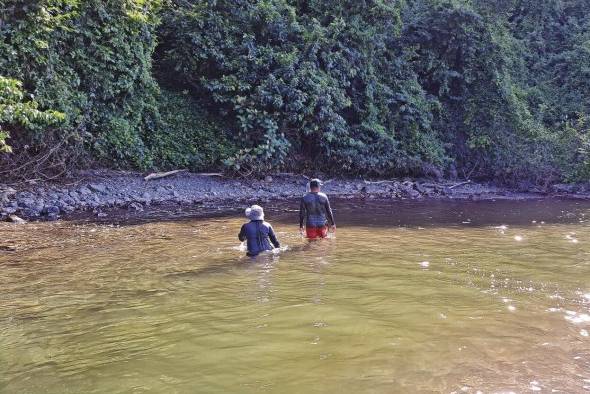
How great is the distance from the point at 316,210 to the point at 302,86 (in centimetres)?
908

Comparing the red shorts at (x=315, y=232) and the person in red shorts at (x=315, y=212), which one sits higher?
the person in red shorts at (x=315, y=212)

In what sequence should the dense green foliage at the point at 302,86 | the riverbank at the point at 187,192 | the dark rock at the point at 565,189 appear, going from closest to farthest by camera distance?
the riverbank at the point at 187,192, the dense green foliage at the point at 302,86, the dark rock at the point at 565,189

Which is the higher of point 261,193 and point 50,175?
point 50,175

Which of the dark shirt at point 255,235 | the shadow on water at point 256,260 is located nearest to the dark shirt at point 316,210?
the shadow on water at point 256,260

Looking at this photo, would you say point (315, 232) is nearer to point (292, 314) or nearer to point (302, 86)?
point (292, 314)

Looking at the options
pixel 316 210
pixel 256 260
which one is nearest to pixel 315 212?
pixel 316 210

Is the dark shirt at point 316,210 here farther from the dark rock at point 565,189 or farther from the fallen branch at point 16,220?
the dark rock at point 565,189

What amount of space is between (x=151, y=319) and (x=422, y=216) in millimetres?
10518

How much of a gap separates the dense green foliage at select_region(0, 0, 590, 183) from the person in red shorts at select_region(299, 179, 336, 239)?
7.72m

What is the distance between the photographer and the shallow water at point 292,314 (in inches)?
170

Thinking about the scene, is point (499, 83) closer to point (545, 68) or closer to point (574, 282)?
point (545, 68)

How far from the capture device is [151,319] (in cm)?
576

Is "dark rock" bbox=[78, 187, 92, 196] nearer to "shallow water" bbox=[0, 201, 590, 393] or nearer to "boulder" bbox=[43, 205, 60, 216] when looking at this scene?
"boulder" bbox=[43, 205, 60, 216]

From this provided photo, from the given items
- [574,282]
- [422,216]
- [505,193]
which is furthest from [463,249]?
[505,193]
